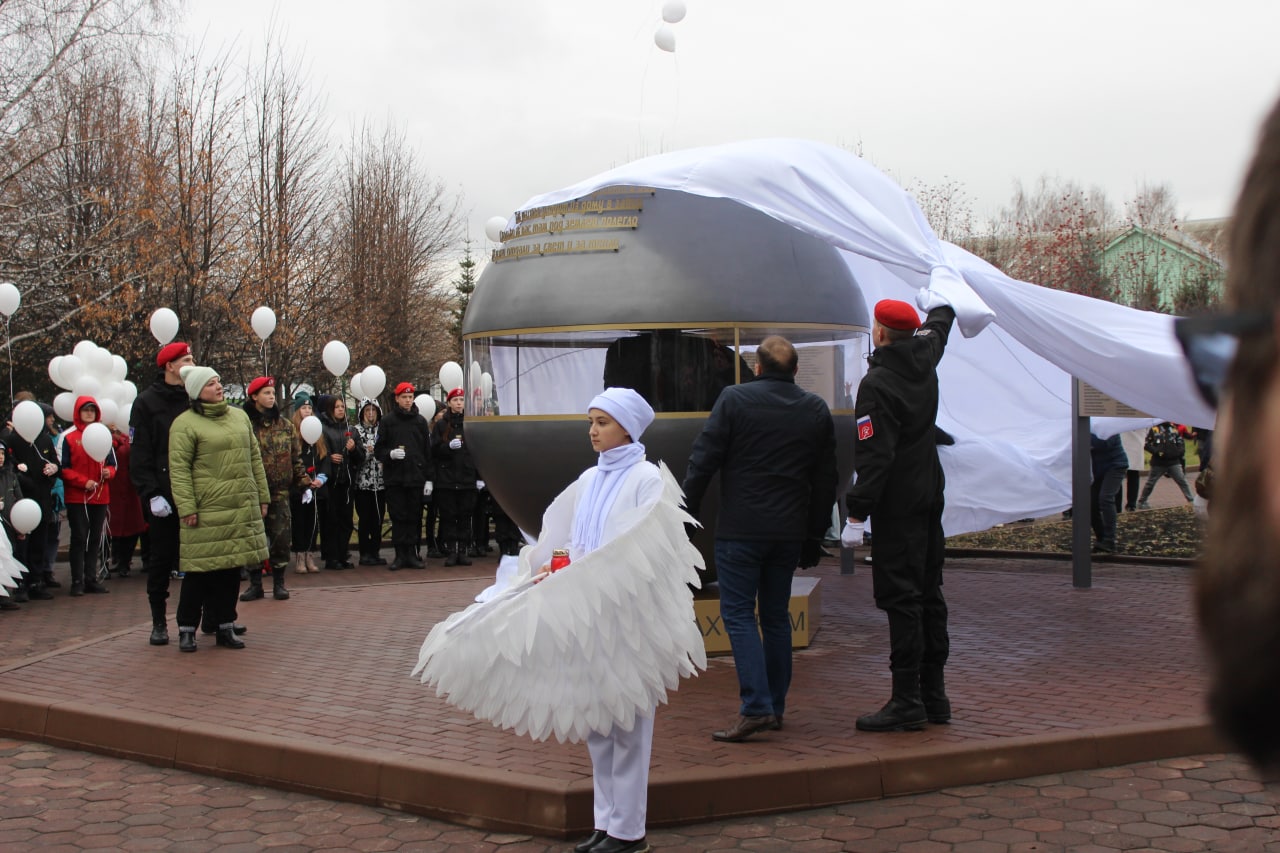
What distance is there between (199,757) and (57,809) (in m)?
0.72

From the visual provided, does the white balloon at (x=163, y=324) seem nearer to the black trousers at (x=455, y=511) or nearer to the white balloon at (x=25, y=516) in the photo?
the black trousers at (x=455, y=511)

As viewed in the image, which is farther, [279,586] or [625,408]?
[279,586]

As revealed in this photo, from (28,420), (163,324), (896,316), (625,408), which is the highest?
(163,324)

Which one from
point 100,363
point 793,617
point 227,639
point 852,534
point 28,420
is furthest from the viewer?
point 100,363

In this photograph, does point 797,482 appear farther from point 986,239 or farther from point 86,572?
point 986,239

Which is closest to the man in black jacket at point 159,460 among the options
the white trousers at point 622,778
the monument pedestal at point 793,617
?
the monument pedestal at point 793,617

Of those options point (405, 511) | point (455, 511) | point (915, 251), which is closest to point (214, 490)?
point (915, 251)

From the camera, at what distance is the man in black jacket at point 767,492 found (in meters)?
6.14

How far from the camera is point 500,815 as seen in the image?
17.2 feet

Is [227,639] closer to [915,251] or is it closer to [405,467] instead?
[405,467]

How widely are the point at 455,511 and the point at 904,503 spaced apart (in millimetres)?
8610

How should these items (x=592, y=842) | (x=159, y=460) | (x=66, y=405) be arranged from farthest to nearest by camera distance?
(x=66, y=405) < (x=159, y=460) < (x=592, y=842)

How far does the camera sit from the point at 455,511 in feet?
46.1

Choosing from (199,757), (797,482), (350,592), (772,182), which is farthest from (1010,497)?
(199,757)
